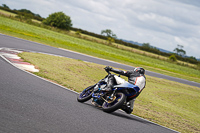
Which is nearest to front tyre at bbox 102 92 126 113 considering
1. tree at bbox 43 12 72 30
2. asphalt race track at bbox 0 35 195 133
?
asphalt race track at bbox 0 35 195 133

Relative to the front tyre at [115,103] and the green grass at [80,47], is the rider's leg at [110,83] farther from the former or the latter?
the green grass at [80,47]

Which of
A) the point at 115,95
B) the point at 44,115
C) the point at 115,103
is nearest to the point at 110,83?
the point at 115,95

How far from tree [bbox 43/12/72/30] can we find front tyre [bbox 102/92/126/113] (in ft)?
273

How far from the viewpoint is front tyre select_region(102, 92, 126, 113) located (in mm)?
7126

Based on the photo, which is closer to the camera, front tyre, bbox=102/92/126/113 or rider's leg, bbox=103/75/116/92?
front tyre, bbox=102/92/126/113

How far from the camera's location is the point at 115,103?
7.49m

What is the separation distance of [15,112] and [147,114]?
5.81 meters

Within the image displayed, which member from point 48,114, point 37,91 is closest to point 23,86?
point 37,91

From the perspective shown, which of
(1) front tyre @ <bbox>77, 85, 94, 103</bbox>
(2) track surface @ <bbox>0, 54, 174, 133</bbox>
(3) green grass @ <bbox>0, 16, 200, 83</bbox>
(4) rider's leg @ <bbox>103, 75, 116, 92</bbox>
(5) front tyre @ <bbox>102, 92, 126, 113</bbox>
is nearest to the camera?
(2) track surface @ <bbox>0, 54, 174, 133</bbox>

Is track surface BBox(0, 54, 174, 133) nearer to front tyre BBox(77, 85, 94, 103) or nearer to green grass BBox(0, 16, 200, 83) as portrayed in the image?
front tyre BBox(77, 85, 94, 103)

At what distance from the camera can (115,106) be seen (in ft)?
23.5

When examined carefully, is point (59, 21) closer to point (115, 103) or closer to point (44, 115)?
point (115, 103)

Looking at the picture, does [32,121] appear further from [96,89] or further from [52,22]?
[52,22]

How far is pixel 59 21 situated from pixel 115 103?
8500 cm
